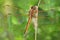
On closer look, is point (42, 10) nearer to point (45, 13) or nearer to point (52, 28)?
point (45, 13)

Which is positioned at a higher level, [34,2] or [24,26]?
[34,2]

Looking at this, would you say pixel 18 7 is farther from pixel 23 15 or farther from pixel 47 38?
pixel 47 38

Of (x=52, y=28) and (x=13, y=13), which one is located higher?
(x=13, y=13)

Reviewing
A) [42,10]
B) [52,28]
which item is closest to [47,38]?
[52,28]

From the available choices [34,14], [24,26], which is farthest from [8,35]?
[34,14]
